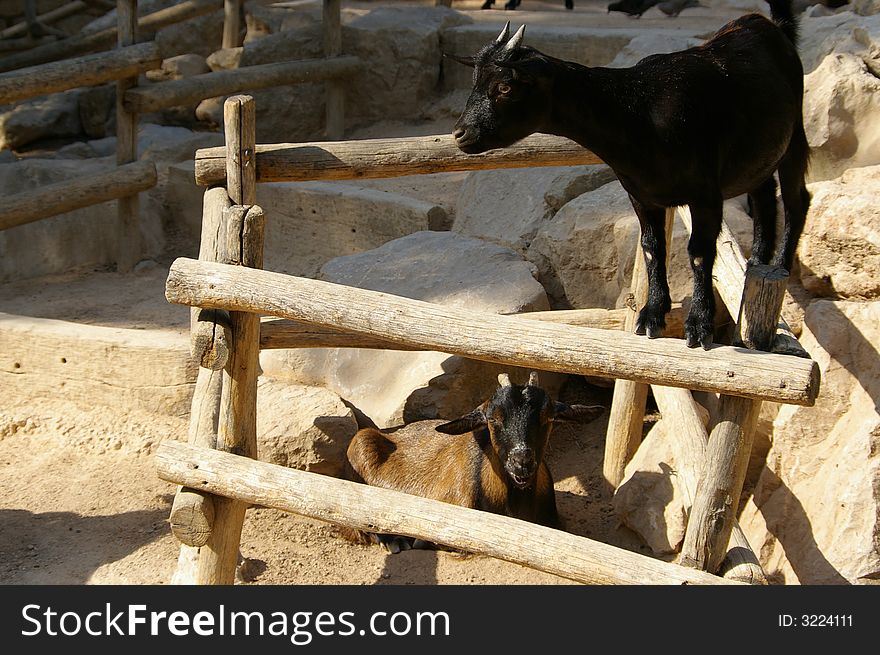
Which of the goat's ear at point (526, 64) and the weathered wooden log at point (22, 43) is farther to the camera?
the weathered wooden log at point (22, 43)

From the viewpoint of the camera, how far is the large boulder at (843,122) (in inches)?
208

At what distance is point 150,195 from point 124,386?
367 cm

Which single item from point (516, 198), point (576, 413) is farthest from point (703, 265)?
point (516, 198)

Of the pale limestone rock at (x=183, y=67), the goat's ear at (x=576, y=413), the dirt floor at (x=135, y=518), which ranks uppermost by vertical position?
the pale limestone rock at (x=183, y=67)

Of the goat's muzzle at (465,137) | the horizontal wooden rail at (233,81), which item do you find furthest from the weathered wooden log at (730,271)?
the horizontal wooden rail at (233,81)

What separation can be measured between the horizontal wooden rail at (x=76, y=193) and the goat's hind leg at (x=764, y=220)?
18.7ft

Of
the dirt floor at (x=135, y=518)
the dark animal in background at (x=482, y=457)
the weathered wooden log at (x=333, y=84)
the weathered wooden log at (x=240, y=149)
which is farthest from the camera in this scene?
the weathered wooden log at (x=333, y=84)

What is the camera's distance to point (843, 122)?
532cm

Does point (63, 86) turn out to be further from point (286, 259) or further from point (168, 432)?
point (168, 432)

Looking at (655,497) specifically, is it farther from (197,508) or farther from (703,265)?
(197,508)

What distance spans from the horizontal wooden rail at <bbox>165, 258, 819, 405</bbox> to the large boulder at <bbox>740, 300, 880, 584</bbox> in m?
1.55

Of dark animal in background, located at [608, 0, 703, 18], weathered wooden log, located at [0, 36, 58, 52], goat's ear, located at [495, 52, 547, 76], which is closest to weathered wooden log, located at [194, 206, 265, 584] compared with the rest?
goat's ear, located at [495, 52, 547, 76]

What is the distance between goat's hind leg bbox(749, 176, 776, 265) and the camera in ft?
12.9

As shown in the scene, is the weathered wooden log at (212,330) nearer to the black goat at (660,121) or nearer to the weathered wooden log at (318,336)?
the weathered wooden log at (318,336)
